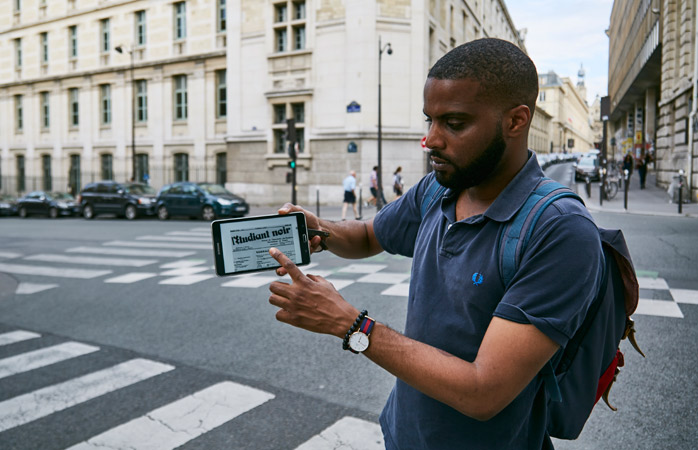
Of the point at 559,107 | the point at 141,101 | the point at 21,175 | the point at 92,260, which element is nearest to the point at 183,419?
the point at 92,260

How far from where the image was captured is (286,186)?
100ft

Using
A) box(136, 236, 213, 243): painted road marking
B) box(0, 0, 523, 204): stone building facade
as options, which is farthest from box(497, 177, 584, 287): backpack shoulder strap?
box(0, 0, 523, 204): stone building facade

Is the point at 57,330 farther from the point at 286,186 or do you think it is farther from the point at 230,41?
the point at 230,41

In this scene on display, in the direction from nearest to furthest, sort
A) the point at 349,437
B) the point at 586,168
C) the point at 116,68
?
1. the point at 349,437
2. the point at 586,168
3. the point at 116,68

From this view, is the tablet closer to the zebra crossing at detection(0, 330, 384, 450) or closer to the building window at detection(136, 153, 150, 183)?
the zebra crossing at detection(0, 330, 384, 450)

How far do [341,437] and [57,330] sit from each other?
170 inches

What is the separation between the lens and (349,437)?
3.58 metres

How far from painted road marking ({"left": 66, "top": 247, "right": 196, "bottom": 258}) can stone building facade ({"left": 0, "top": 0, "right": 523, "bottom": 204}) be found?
51.0ft

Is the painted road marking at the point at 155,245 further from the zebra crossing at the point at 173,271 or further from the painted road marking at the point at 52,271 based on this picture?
the painted road marking at the point at 52,271

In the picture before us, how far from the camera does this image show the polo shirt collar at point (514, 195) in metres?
1.49

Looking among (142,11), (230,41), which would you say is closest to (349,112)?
(230,41)

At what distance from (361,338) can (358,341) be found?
0.01m

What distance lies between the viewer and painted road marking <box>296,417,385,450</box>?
3461 millimetres

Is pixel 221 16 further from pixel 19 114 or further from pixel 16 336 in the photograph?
pixel 16 336
